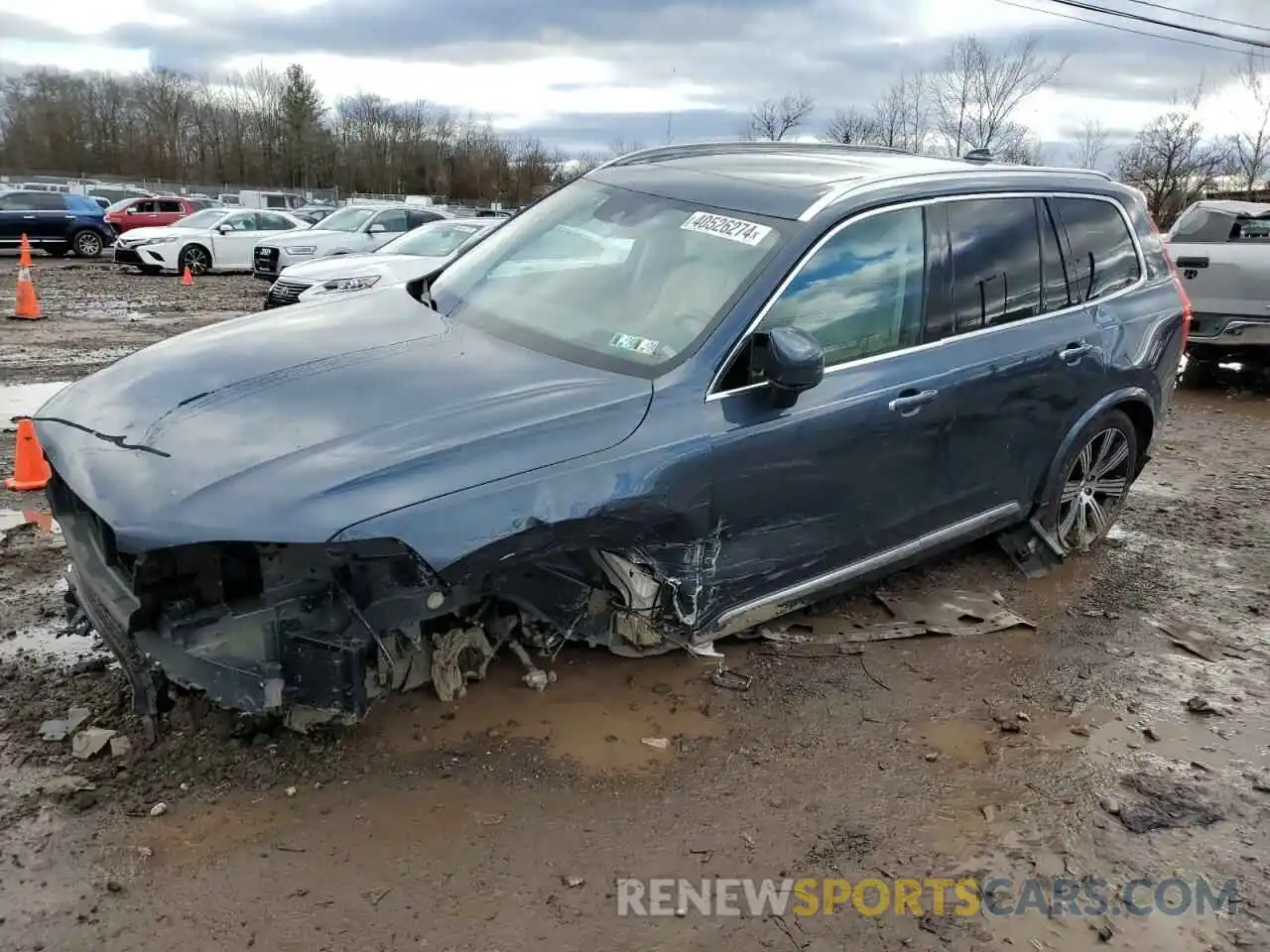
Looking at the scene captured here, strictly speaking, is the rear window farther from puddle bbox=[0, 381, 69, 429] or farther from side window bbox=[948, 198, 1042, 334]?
side window bbox=[948, 198, 1042, 334]

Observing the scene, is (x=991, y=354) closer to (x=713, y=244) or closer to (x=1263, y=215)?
(x=713, y=244)

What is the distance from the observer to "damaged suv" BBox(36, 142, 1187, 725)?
9.16 ft

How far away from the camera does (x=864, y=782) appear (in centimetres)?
328

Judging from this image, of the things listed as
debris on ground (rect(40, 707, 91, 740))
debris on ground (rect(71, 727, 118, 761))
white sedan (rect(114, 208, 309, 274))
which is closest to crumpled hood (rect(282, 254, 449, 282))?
debris on ground (rect(40, 707, 91, 740))

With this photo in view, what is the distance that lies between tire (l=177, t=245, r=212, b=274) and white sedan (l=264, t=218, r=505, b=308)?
9772 mm

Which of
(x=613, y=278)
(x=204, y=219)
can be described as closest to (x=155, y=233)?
(x=204, y=219)

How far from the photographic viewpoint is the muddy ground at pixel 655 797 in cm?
261

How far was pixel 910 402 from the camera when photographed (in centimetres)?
384

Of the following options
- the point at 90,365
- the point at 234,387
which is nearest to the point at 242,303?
the point at 90,365

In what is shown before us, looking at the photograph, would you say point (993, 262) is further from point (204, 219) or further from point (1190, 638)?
point (204, 219)

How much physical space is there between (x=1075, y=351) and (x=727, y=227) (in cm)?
191

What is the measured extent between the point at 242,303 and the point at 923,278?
14.2 meters

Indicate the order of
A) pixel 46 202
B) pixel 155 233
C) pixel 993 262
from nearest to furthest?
1. pixel 993 262
2. pixel 155 233
3. pixel 46 202

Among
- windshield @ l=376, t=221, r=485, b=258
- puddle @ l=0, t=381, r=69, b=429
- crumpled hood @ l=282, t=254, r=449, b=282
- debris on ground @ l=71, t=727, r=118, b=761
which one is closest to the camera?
debris on ground @ l=71, t=727, r=118, b=761
